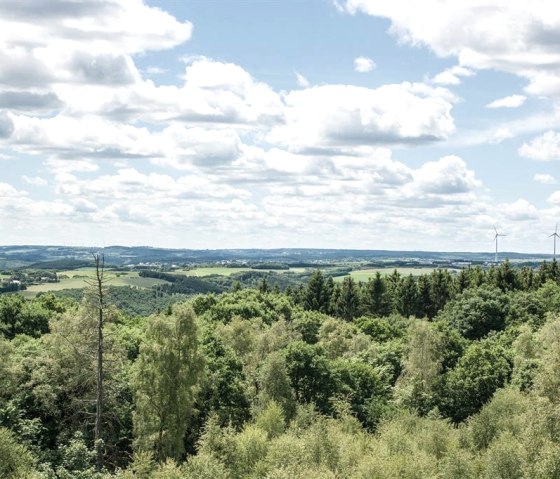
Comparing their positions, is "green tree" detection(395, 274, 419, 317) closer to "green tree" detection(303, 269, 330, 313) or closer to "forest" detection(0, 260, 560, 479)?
"green tree" detection(303, 269, 330, 313)

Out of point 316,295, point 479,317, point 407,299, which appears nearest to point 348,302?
point 316,295

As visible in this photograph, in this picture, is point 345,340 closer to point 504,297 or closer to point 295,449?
point 504,297

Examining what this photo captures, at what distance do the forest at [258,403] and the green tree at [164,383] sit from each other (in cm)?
13

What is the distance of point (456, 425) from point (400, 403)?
808cm

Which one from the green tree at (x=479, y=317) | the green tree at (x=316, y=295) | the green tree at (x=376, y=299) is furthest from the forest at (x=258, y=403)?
the green tree at (x=316, y=295)

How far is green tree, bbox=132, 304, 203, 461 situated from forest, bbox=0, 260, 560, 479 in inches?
5.3

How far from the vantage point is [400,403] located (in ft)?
292

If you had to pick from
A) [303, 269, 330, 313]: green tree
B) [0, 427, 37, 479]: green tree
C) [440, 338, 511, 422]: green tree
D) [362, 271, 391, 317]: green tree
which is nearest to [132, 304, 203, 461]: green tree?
[0, 427, 37, 479]: green tree

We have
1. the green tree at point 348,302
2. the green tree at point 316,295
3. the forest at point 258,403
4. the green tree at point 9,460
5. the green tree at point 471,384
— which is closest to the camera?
the green tree at point 9,460

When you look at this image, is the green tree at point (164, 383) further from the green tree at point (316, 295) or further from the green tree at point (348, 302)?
the green tree at point (316, 295)

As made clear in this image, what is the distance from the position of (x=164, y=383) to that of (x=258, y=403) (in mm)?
17304

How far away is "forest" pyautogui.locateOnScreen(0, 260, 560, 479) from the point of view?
56375 millimetres

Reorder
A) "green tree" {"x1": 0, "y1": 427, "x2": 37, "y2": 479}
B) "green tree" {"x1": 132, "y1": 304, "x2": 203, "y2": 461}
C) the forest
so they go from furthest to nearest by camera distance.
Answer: "green tree" {"x1": 132, "y1": 304, "x2": 203, "y2": 461} < the forest < "green tree" {"x1": 0, "y1": 427, "x2": 37, "y2": 479}

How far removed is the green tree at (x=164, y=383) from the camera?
65375 mm
